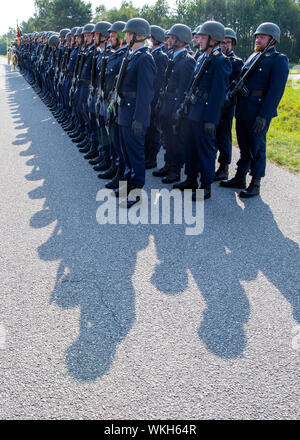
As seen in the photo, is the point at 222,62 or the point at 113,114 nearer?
the point at 222,62

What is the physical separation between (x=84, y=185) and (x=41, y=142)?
294 centimetres

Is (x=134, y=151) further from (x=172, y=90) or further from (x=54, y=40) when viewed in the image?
(x=54, y=40)

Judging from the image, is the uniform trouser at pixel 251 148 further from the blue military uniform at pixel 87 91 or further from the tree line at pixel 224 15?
the tree line at pixel 224 15

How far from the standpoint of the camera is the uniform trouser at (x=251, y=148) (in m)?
4.79

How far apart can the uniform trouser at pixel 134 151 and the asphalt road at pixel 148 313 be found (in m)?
0.79

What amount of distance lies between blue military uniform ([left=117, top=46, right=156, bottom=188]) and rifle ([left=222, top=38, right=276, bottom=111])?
1.15m

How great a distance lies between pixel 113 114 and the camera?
4.87m

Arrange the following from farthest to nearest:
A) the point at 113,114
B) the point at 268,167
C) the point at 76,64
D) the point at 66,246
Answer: the point at 76,64 → the point at 268,167 → the point at 113,114 → the point at 66,246

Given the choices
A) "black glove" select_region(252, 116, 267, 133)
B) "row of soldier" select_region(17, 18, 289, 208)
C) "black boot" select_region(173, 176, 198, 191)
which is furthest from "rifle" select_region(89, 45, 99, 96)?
"black glove" select_region(252, 116, 267, 133)

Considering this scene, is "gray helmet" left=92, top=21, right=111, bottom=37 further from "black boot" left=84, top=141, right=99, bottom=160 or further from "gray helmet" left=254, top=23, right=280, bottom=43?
"gray helmet" left=254, top=23, right=280, bottom=43

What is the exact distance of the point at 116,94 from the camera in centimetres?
464

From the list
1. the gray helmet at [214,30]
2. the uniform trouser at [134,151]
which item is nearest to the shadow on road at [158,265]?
the uniform trouser at [134,151]
